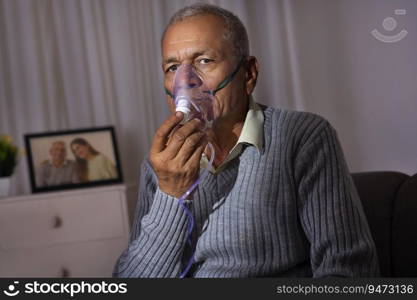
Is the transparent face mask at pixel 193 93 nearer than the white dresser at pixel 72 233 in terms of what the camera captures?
Yes

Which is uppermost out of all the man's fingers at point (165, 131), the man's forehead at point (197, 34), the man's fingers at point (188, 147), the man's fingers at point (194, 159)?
the man's forehead at point (197, 34)

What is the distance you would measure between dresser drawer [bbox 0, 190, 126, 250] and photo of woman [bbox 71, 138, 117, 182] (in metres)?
0.14

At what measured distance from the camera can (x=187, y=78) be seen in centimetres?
121

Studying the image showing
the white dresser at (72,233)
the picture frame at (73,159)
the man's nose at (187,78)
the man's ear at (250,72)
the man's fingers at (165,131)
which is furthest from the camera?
the picture frame at (73,159)

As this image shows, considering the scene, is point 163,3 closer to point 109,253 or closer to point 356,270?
point 109,253

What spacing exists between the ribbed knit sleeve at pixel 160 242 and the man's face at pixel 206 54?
22cm

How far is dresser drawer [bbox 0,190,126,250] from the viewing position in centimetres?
213

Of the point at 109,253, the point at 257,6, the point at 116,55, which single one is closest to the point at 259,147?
the point at 109,253

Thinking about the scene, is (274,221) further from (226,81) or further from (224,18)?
(224,18)

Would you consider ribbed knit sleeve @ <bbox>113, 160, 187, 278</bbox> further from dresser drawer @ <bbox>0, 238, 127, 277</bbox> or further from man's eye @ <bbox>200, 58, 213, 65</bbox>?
dresser drawer @ <bbox>0, 238, 127, 277</bbox>

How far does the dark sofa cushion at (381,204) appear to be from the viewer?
140cm

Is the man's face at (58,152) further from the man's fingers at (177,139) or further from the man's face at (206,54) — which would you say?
the man's fingers at (177,139)

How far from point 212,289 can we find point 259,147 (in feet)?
1.14

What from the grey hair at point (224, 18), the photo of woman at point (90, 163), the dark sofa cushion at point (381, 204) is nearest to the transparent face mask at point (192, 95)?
the grey hair at point (224, 18)
